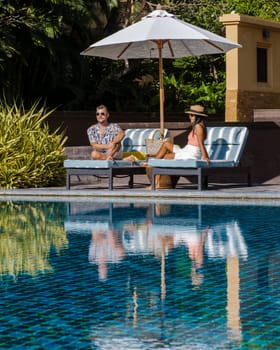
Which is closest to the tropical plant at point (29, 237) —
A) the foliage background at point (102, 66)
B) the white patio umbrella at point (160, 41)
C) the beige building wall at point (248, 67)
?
the white patio umbrella at point (160, 41)

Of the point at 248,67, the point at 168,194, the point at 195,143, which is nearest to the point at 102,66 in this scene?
the point at 248,67

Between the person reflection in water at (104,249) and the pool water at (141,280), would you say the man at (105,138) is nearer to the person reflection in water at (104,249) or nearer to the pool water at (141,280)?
the pool water at (141,280)

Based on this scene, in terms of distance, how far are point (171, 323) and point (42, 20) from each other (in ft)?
57.9

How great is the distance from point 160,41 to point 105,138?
205 centimetres

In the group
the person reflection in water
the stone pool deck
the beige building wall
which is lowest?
the stone pool deck

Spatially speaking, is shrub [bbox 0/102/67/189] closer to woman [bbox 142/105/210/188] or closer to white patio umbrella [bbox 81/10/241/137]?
white patio umbrella [bbox 81/10/241/137]

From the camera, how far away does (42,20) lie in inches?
902

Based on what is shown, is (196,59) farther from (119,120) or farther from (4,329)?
(4,329)

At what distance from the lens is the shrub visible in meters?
16.9

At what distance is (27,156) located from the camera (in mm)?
17172

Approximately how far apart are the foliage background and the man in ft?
23.8

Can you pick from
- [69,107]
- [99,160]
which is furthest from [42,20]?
[99,160]

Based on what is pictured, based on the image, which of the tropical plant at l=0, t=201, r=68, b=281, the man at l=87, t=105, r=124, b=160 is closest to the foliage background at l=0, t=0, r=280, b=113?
the man at l=87, t=105, r=124, b=160

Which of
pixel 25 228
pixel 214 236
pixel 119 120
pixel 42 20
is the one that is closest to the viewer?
pixel 214 236
